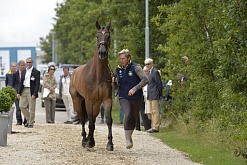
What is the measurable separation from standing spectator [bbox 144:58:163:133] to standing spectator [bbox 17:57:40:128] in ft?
11.9

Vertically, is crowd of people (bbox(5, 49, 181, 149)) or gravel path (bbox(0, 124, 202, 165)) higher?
crowd of people (bbox(5, 49, 181, 149))

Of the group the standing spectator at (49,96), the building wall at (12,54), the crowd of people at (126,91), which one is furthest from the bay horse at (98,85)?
the building wall at (12,54)

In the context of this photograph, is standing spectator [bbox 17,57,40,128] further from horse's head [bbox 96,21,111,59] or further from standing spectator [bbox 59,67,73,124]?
horse's head [bbox 96,21,111,59]

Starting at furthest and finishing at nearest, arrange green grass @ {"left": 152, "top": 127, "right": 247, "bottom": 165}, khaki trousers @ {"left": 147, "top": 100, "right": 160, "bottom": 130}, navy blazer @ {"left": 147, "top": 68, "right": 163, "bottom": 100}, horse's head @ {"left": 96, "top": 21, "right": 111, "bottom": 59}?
1. khaki trousers @ {"left": 147, "top": 100, "right": 160, "bottom": 130}
2. navy blazer @ {"left": 147, "top": 68, "right": 163, "bottom": 100}
3. horse's head @ {"left": 96, "top": 21, "right": 111, "bottom": 59}
4. green grass @ {"left": 152, "top": 127, "right": 247, "bottom": 165}

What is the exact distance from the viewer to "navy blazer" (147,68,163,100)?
22000 millimetres

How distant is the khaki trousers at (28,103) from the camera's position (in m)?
23.6

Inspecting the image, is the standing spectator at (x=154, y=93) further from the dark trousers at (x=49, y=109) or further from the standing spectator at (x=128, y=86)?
the standing spectator at (x=128, y=86)

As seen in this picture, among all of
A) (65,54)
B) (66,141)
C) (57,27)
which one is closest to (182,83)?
(66,141)

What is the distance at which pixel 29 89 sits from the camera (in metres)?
23.8

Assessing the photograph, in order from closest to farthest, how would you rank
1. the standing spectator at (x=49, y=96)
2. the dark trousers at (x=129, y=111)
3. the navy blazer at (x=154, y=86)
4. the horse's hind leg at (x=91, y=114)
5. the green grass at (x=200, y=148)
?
1. the green grass at (x=200, y=148)
2. the dark trousers at (x=129, y=111)
3. the horse's hind leg at (x=91, y=114)
4. the navy blazer at (x=154, y=86)
5. the standing spectator at (x=49, y=96)

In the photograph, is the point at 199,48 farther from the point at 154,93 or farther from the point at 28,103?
the point at 28,103

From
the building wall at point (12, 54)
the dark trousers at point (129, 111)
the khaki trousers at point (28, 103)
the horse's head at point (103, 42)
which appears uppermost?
the horse's head at point (103, 42)

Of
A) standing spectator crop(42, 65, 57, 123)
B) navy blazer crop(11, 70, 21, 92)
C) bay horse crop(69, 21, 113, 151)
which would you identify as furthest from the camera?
standing spectator crop(42, 65, 57, 123)

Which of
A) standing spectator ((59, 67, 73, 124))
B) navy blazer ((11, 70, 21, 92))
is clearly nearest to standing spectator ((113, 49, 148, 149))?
navy blazer ((11, 70, 21, 92))
